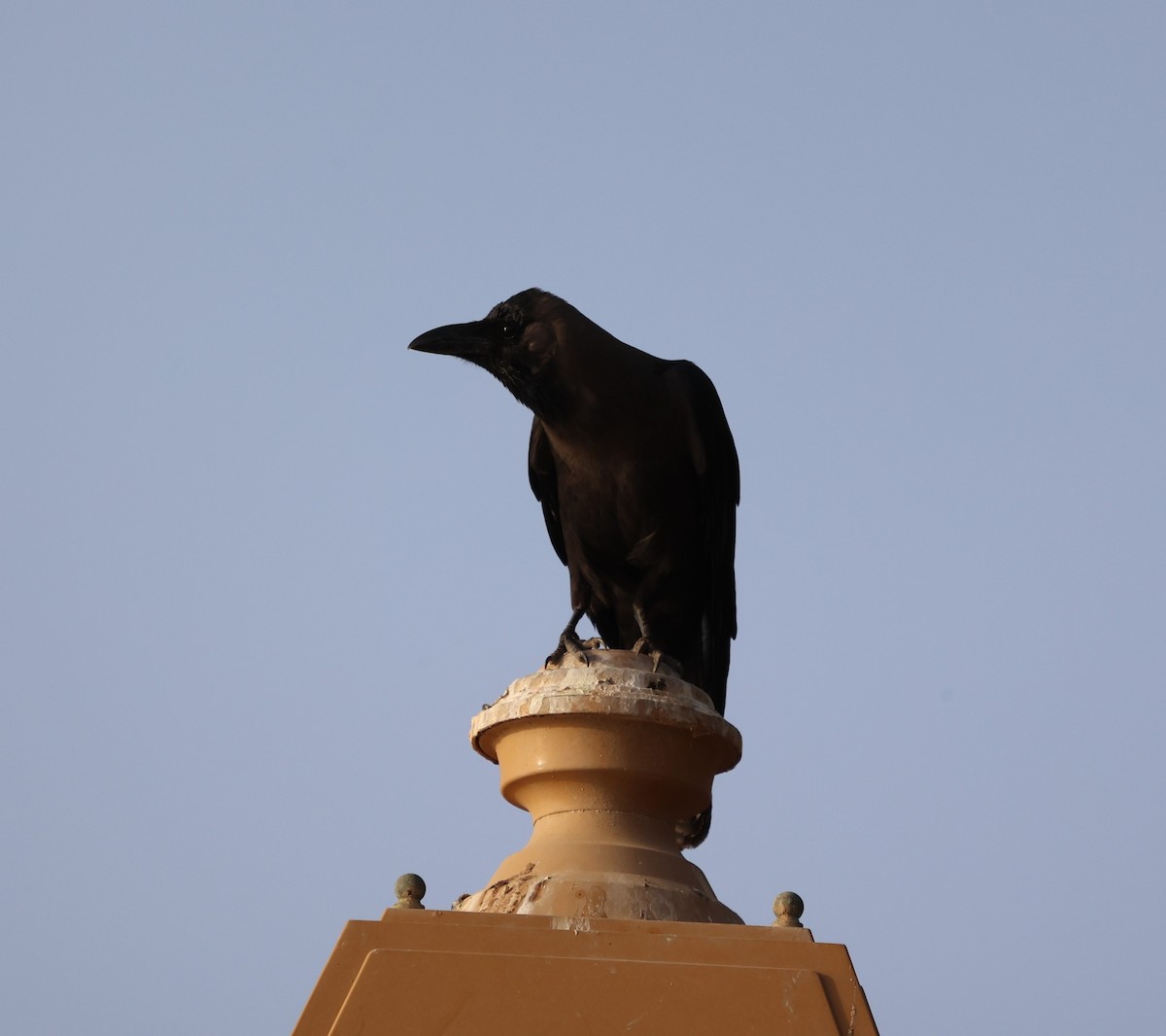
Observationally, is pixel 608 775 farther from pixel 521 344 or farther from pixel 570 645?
pixel 521 344

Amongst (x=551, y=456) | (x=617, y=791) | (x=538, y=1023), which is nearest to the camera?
(x=538, y=1023)

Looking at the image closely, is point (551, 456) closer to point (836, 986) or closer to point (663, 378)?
point (663, 378)

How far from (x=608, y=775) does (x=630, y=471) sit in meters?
1.84

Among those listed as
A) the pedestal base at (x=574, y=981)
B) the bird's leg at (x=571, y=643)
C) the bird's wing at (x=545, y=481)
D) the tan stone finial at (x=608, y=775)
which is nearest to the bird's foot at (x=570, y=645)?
the bird's leg at (x=571, y=643)

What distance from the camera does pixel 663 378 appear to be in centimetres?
530

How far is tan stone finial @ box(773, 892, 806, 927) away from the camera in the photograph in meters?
2.91

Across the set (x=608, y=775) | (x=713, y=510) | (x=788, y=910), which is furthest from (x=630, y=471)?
(x=788, y=910)

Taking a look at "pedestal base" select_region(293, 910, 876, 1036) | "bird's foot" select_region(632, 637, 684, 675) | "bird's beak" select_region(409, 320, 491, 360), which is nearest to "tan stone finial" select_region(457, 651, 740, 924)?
"bird's foot" select_region(632, 637, 684, 675)

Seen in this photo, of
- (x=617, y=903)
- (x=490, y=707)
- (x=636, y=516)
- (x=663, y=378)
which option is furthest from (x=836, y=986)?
(x=663, y=378)

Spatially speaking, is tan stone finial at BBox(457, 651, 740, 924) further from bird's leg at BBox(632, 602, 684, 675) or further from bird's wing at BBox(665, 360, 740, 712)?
bird's wing at BBox(665, 360, 740, 712)

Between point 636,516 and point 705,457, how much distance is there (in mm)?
372

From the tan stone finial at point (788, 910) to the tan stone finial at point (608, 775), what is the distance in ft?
0.94

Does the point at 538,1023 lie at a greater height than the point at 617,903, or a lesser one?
lesser

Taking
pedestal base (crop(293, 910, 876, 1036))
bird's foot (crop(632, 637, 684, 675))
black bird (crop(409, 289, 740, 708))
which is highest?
black bird (crop(409, 289, 740, 708))
